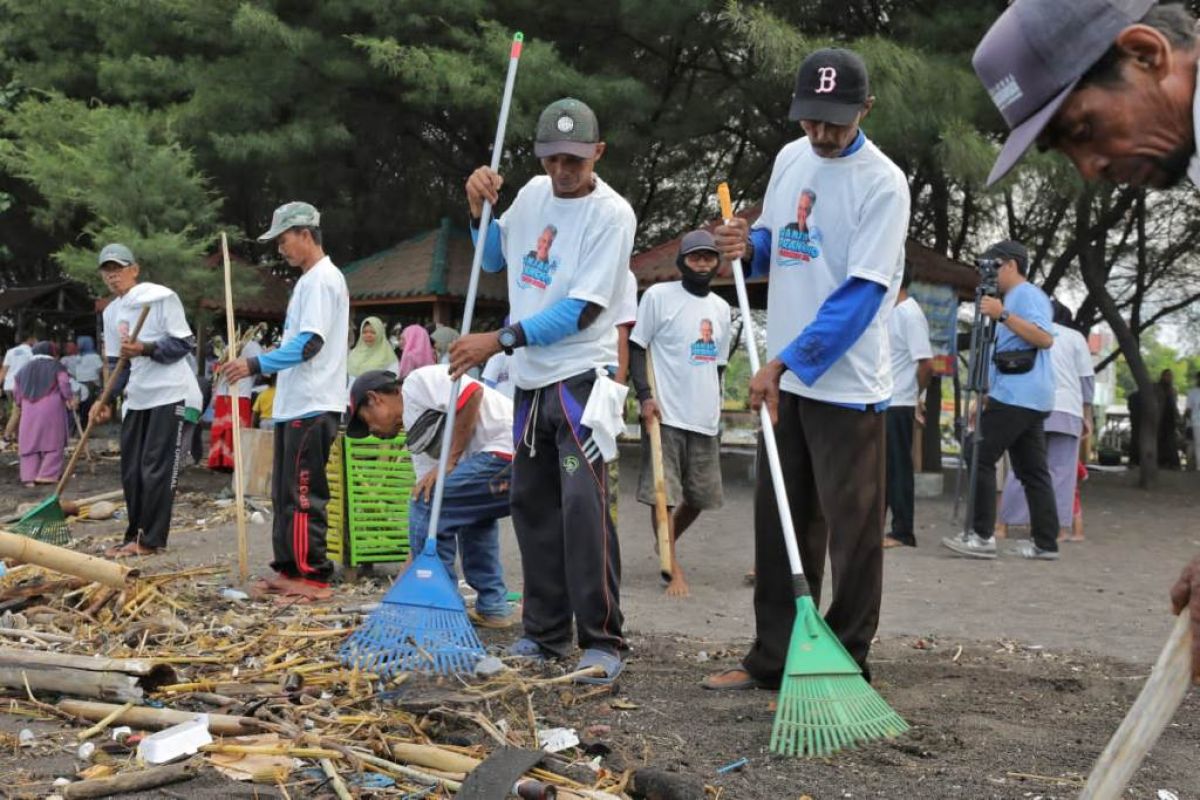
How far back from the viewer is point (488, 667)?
14.1 ft

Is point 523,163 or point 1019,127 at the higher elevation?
point 523,163

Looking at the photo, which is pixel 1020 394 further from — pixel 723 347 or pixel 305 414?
pixel 305 414

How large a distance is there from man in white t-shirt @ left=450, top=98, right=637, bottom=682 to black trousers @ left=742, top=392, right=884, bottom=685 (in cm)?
62

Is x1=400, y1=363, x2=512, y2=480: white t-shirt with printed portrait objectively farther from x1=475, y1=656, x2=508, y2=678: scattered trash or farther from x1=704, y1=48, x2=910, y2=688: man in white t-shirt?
x1=704, y1=48, x2=910, y2=688: man in white t-shirt

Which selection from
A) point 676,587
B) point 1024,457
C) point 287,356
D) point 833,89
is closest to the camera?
point 833,89

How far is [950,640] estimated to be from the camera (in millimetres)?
5395

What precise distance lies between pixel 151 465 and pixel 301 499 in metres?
1.68

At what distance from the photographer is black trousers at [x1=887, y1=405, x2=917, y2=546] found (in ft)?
27.3

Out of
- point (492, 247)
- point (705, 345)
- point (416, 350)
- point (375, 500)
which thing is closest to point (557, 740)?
point (492, 247)

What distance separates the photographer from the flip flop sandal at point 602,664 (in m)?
4.19

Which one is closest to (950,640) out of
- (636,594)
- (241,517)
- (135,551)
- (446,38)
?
(636,594)

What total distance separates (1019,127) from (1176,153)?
0.26 meters

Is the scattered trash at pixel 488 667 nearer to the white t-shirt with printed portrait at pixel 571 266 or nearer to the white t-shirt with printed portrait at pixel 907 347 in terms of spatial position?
the white t-shirt with printed portrait at pixel 571 266

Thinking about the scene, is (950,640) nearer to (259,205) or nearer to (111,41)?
(111,41)
